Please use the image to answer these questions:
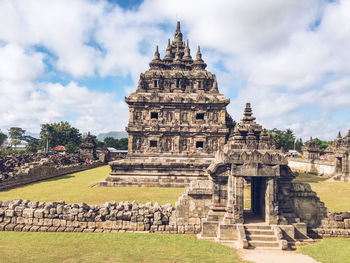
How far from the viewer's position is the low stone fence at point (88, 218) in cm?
1019

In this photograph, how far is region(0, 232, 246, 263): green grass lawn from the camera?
7.72 meters

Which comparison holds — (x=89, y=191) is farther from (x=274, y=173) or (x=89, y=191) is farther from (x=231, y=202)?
(x=274, y=173)

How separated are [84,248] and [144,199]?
7567 millimetres

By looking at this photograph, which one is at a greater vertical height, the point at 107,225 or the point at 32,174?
the point at 32,174

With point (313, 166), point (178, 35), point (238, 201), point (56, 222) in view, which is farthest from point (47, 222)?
point (178, 35)

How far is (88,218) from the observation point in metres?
10.4

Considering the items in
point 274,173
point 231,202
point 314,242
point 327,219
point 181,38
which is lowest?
point 314,242

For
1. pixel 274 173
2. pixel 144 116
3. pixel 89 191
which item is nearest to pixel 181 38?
pixel 144 116

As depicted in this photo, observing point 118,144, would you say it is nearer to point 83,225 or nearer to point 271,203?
point 83,225

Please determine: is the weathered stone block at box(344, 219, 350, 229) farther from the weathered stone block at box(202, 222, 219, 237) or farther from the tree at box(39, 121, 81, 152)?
the tree at box(39, 121, 81, 152)

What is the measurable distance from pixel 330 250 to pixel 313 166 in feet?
98.5

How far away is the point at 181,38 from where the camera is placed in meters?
41.4

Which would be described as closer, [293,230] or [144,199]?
[293,230]

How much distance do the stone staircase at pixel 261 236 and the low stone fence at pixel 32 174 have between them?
19.4 m
